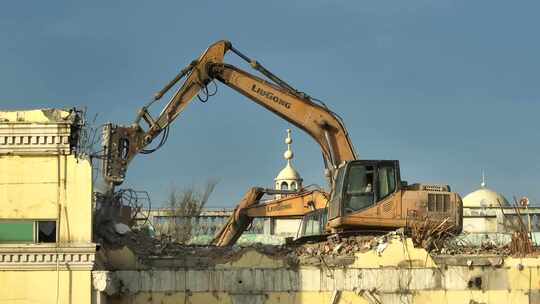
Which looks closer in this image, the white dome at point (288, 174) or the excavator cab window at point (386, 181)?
the excavator cab window at point (386, 181)

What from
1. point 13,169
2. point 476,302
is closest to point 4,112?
point 13,169

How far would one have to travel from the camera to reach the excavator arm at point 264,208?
45.4 meters

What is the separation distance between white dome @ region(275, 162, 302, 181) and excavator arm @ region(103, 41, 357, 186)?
56.1 m

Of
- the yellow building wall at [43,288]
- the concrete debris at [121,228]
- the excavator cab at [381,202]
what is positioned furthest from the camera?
the excavator cab at [381,202]

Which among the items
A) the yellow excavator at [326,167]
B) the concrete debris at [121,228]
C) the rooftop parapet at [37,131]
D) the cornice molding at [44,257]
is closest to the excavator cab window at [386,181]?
the yellow excavator at [326,167]

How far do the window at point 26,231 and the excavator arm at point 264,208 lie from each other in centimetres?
1680

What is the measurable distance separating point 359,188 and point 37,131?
29.8ft

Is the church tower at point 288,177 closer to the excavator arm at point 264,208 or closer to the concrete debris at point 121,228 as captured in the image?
the excavator arm at point 264,208

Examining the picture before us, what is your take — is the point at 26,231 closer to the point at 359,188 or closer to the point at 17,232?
the point at 17,232

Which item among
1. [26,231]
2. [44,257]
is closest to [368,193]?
[44,257]

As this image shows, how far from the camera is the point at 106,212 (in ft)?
103

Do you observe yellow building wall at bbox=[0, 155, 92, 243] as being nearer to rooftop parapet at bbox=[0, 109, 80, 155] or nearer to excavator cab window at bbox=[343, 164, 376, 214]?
Result: rooftop parapet at bbox=[0, 109, 80, 155]

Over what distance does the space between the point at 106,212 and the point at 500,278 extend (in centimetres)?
965

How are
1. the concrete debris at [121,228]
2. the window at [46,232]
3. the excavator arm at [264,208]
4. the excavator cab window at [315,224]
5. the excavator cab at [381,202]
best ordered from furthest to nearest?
the excavator arm at [264,208] → the excavator cab window at [315,224] → the excavator cab at [381,202] → the concrete debris at [121,228] → the window at [46,232]
